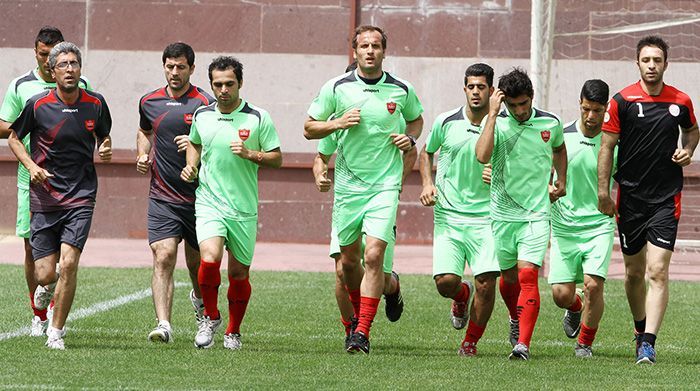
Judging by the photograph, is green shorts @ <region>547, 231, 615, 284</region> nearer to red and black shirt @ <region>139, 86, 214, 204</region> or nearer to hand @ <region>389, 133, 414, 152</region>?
hand @ <region>389, 133, 414, 152</region>

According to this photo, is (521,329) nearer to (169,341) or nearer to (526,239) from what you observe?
(526,239)

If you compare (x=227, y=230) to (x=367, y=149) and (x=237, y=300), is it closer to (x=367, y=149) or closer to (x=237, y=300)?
(x=237, y=300)

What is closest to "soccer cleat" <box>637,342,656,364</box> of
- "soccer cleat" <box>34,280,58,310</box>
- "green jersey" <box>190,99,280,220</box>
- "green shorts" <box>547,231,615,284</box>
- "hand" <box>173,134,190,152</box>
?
"green shorts" <box>547,231,615,284</box>

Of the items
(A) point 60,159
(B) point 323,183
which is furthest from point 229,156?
(A) point 60,159

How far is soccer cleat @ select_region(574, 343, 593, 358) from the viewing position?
1136 centimetres

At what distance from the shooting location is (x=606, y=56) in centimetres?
2402

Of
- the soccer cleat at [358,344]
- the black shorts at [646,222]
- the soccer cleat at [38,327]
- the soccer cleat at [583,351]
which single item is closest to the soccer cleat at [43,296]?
the soccer cleat at [38,327]

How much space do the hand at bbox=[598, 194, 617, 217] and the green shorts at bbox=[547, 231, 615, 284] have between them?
2.26 ft

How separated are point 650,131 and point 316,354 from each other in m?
2.95

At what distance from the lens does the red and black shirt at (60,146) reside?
37.2 ft

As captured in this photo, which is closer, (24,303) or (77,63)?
(77,63)

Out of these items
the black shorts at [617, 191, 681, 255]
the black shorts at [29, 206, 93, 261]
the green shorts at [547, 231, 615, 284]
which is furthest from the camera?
the green shorts at [547, 231, 615, 284]

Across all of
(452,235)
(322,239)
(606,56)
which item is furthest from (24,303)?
(606,56)

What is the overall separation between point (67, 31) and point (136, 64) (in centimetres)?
125
